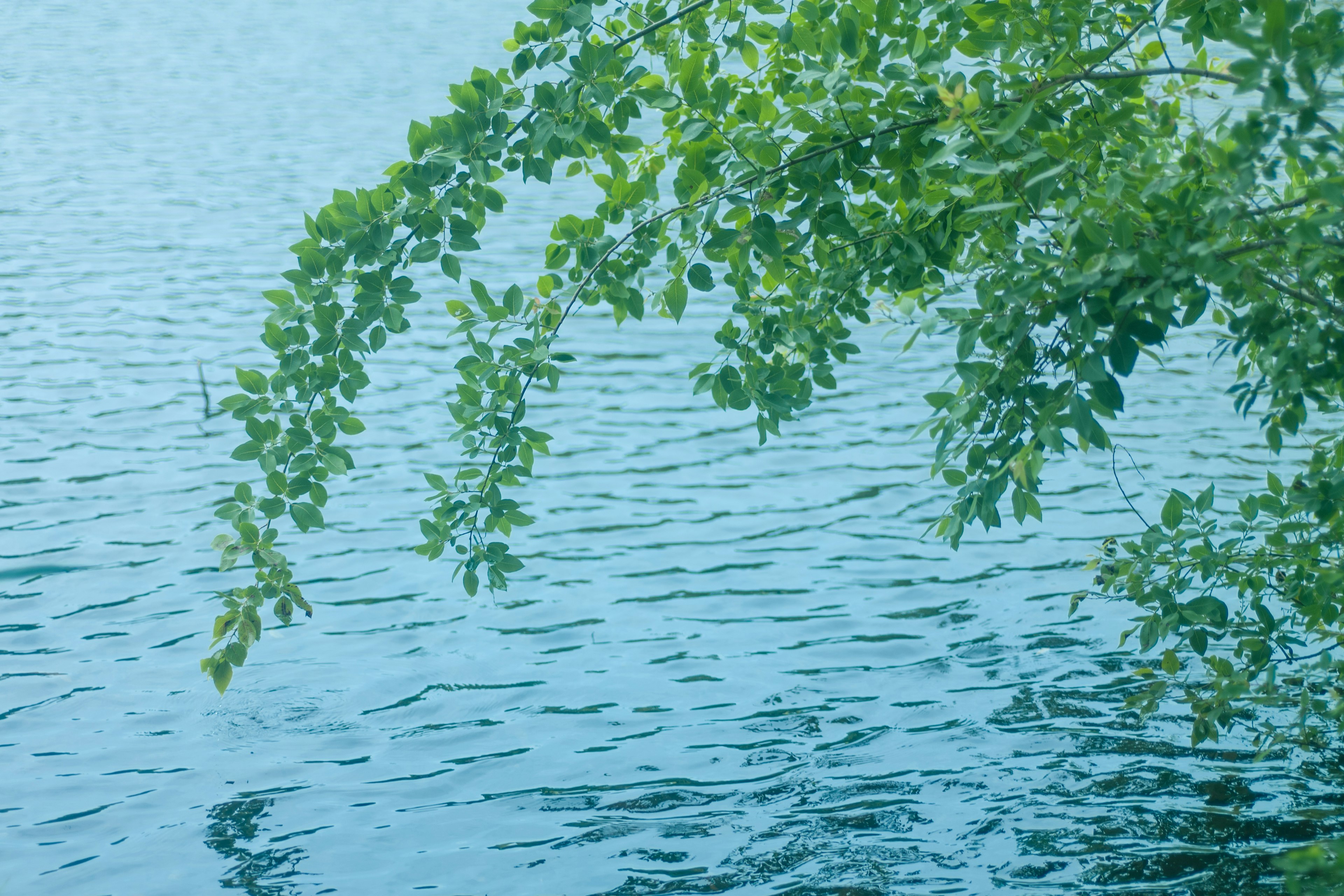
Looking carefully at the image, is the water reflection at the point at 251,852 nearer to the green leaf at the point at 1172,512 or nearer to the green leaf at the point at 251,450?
the green leaf at the point at 251,450

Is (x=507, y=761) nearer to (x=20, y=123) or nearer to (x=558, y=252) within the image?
(x=558, y=252)

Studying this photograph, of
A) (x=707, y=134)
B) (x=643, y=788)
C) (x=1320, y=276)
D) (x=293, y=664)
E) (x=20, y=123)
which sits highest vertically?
(x=20, y=123)

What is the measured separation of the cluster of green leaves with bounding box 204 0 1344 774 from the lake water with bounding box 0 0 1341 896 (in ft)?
4.33

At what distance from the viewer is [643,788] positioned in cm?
688

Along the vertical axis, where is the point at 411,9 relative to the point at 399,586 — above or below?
above

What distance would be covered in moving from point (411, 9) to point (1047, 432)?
4063cm

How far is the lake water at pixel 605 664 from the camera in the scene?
628cm

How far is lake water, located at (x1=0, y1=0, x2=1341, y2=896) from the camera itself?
6.28 m

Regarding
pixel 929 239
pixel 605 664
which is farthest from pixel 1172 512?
pixel 605 664

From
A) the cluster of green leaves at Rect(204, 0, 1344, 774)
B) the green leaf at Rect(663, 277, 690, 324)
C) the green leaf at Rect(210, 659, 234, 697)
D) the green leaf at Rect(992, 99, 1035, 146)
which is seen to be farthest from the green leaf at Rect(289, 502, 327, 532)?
Answer: the green leaf at Rect(992, 99, 1035, 146)

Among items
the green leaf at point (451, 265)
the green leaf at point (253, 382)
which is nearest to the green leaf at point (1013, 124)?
the green leaf at point (451, 265)

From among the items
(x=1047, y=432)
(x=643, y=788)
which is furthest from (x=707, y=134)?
(x=643, y=788)

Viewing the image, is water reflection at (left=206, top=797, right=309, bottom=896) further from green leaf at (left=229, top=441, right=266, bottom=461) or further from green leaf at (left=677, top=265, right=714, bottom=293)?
green leaf at (left=677, top=265, right=714, bottom=293)

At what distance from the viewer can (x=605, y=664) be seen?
8352mm
